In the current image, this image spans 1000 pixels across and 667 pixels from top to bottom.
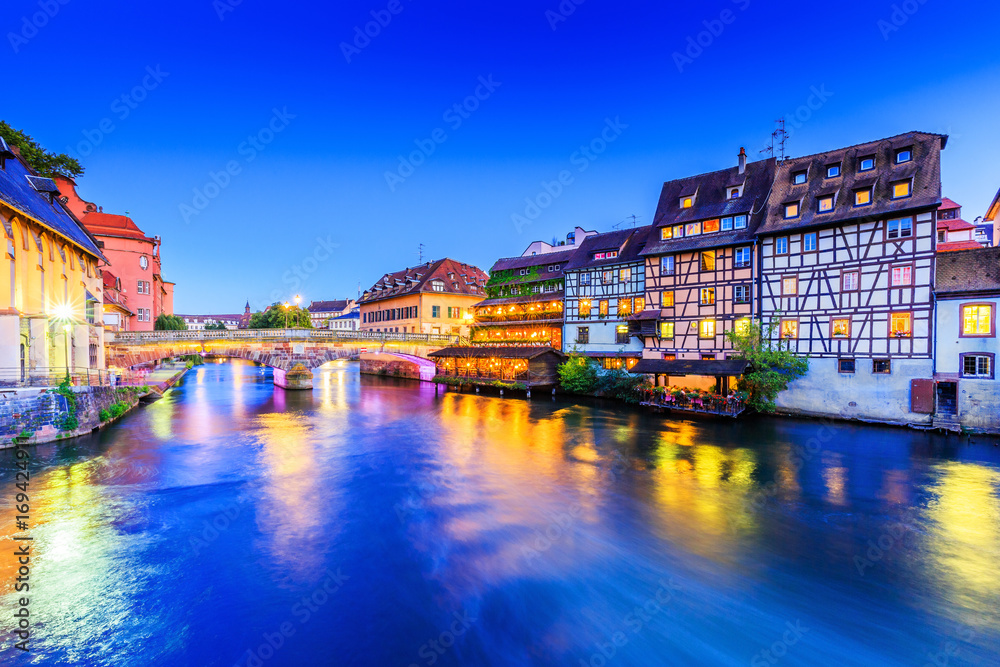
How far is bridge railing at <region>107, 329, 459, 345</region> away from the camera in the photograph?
35.1 metres

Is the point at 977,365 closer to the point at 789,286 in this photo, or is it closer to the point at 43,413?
the point at 789,286

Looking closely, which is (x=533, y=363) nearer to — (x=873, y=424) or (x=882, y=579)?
(x=873, y=424)

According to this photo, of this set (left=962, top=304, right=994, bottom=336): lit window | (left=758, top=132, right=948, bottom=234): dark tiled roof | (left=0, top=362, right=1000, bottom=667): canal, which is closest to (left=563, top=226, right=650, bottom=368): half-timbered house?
(left=758, top=132, right=948, bottom=234): dark tiled roof

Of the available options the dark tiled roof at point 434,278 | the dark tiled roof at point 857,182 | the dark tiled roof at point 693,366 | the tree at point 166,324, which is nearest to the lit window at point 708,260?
the dark tiled roof at point 857,182

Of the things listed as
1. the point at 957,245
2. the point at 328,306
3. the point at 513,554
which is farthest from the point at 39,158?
the point at 328,306

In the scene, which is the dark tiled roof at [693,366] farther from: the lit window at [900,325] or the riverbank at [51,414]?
the riverbank at [51,414]

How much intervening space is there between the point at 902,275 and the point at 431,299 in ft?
146

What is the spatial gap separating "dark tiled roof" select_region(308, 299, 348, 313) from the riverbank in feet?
398

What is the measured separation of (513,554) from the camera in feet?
34.7

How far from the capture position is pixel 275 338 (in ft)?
127

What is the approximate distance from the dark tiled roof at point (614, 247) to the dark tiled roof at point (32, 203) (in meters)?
33.0

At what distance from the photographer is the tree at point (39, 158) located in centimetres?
3111

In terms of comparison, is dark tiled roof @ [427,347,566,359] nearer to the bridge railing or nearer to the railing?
the bridge railing

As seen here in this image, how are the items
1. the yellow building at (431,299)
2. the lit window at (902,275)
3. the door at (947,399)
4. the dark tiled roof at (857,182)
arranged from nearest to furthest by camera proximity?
the door at (947,399)
the dark tiled roof at (857,182)
the lit window at (902,275)
the yellow building at (431,299)
